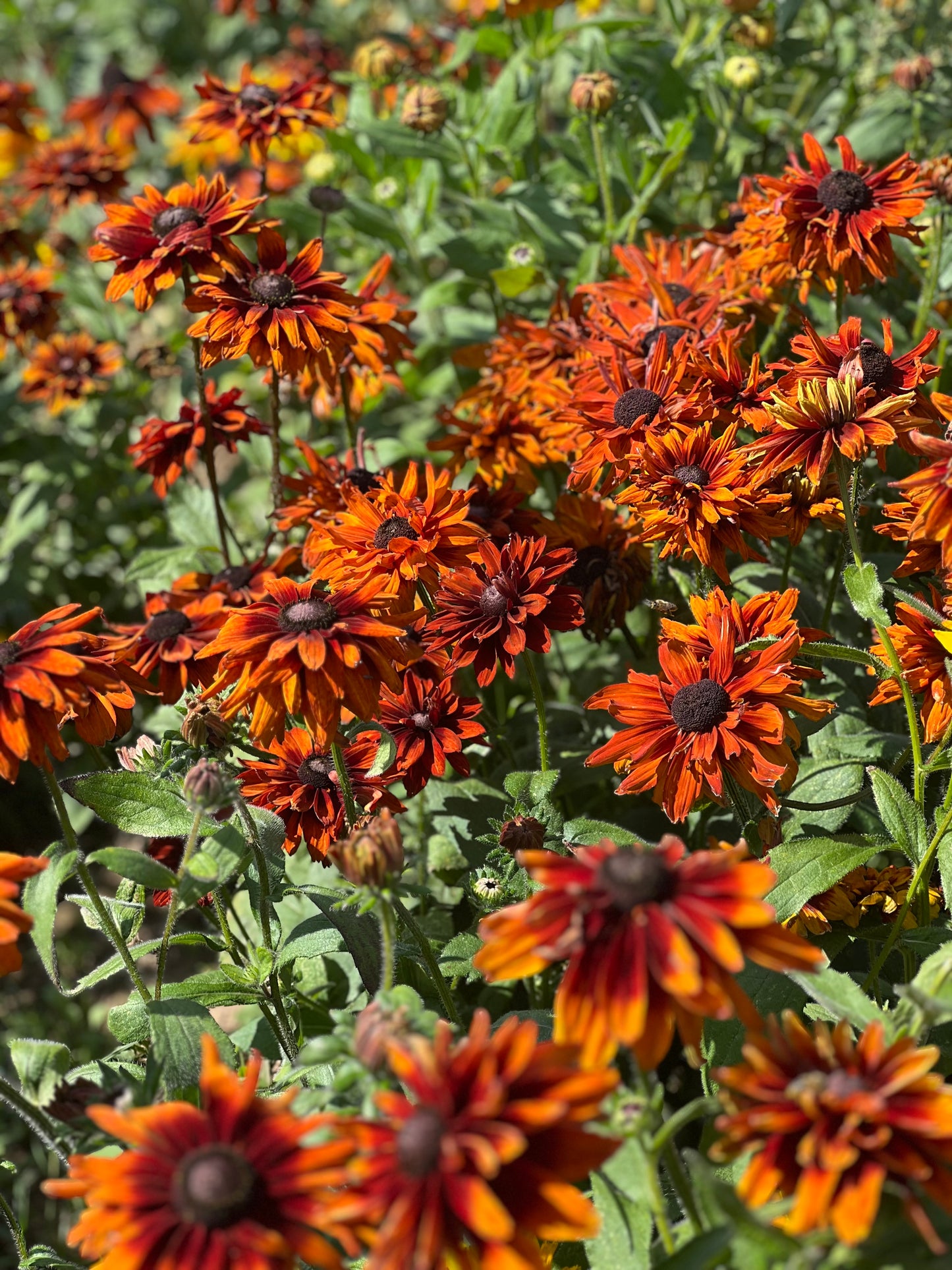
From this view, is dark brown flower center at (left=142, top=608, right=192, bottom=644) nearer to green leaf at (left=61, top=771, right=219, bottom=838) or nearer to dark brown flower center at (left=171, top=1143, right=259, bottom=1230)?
green leaf at (left=61, top=771, right=219, bottom=838)

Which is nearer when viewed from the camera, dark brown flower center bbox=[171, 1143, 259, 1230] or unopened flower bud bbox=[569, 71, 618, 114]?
dark brown flower center bbox=[171, 1143, 259, 1230]

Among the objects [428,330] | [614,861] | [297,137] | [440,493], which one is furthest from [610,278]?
[614,861]

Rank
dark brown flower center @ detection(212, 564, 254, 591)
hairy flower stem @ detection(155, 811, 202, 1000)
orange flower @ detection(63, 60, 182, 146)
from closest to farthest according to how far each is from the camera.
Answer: hairy flower stem @ detection(155, 811, 202, 1000)
dark brown flower center @ detection(212, 564, 254, 591)
orange flower @ detection(63, 60, 182, 146)

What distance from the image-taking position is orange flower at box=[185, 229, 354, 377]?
5.67 feet

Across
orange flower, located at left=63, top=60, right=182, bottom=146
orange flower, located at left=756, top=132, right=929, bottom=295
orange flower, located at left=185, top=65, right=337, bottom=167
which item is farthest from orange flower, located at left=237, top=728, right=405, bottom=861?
orange flower, located at left=63, top=60, right=182, bottom=146

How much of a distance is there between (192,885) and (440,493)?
65cm

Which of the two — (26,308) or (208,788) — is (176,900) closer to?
(208,788)

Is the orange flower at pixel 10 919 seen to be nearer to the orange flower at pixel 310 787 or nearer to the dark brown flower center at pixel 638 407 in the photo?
the orange flower at pixel 310 787

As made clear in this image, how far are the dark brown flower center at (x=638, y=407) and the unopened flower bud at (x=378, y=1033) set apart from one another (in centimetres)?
93

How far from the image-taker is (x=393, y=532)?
1.63 metres

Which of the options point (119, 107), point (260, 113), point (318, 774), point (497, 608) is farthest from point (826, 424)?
point (119, 107)

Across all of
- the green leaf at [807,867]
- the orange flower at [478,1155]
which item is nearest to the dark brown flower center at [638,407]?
the green leaf at [807,867]

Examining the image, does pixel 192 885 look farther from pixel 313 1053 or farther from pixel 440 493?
pixel 440 493

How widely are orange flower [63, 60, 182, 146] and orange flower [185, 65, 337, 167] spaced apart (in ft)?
5.59
